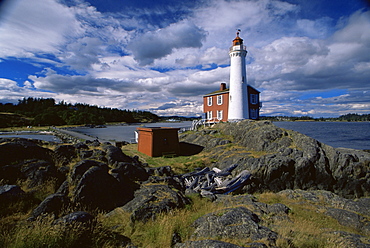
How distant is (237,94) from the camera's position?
31.0 m

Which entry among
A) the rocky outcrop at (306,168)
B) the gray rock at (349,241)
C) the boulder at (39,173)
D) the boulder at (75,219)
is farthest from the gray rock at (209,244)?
the rocky outcrop at (306,168)

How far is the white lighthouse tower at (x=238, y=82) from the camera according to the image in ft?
100

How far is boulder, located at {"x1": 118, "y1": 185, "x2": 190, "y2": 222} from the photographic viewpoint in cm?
628

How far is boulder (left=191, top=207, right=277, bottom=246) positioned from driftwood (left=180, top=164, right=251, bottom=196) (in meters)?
8.03

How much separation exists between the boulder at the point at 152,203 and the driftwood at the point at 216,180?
6.70 m

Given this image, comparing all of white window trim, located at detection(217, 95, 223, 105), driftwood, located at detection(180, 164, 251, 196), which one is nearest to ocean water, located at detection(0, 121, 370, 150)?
white window trim, located at detection(217, 95, 223, 105)

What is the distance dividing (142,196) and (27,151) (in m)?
6.39

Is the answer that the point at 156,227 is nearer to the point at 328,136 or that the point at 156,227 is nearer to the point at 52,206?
the point at 52,206

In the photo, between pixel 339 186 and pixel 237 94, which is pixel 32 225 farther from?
→ pixel 237 94

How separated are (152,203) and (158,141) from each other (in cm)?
1713

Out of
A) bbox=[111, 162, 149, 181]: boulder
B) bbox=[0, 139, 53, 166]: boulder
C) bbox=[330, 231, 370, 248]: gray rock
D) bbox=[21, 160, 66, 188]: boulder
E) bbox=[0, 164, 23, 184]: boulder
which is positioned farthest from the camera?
bbox=[111, 162, 149, 181]: boulder

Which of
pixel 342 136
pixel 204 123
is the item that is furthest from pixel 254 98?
pixel 342 136

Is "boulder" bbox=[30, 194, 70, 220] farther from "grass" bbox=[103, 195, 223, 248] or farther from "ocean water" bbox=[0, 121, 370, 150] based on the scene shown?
"ocean water" bbox=[0, 121, 370, 150]

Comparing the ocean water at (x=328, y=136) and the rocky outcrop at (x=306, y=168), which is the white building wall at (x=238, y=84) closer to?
the rocky outcrop at (x=306, y=168)
